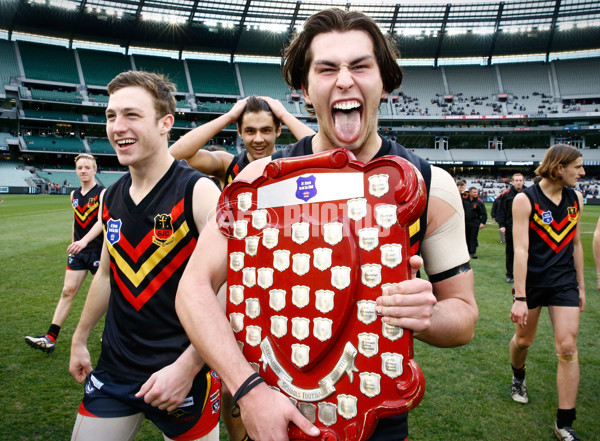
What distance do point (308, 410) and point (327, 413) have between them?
0.06 meters

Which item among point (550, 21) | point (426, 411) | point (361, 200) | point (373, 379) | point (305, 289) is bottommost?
point (426, 411)

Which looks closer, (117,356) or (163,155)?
(117,356)

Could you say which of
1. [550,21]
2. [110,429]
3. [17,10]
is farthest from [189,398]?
[550,21]

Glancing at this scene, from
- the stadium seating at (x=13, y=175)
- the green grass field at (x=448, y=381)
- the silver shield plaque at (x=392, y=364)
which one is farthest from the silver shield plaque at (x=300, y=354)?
the stadium seating at (x=13, y=175)

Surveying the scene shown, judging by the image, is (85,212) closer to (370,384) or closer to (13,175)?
(370,384)

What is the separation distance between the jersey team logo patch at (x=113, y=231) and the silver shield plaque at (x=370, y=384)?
166cm

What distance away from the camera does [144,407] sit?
2.06 m

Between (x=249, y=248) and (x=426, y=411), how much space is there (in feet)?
10.9

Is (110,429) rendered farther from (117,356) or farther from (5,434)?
(5,434)

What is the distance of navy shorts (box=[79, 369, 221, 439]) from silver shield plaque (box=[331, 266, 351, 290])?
4.46 ft

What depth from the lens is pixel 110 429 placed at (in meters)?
2.04

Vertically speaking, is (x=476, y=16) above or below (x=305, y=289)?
above

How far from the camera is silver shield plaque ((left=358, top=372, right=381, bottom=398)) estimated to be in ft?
3.71

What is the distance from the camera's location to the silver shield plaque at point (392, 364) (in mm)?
1110
